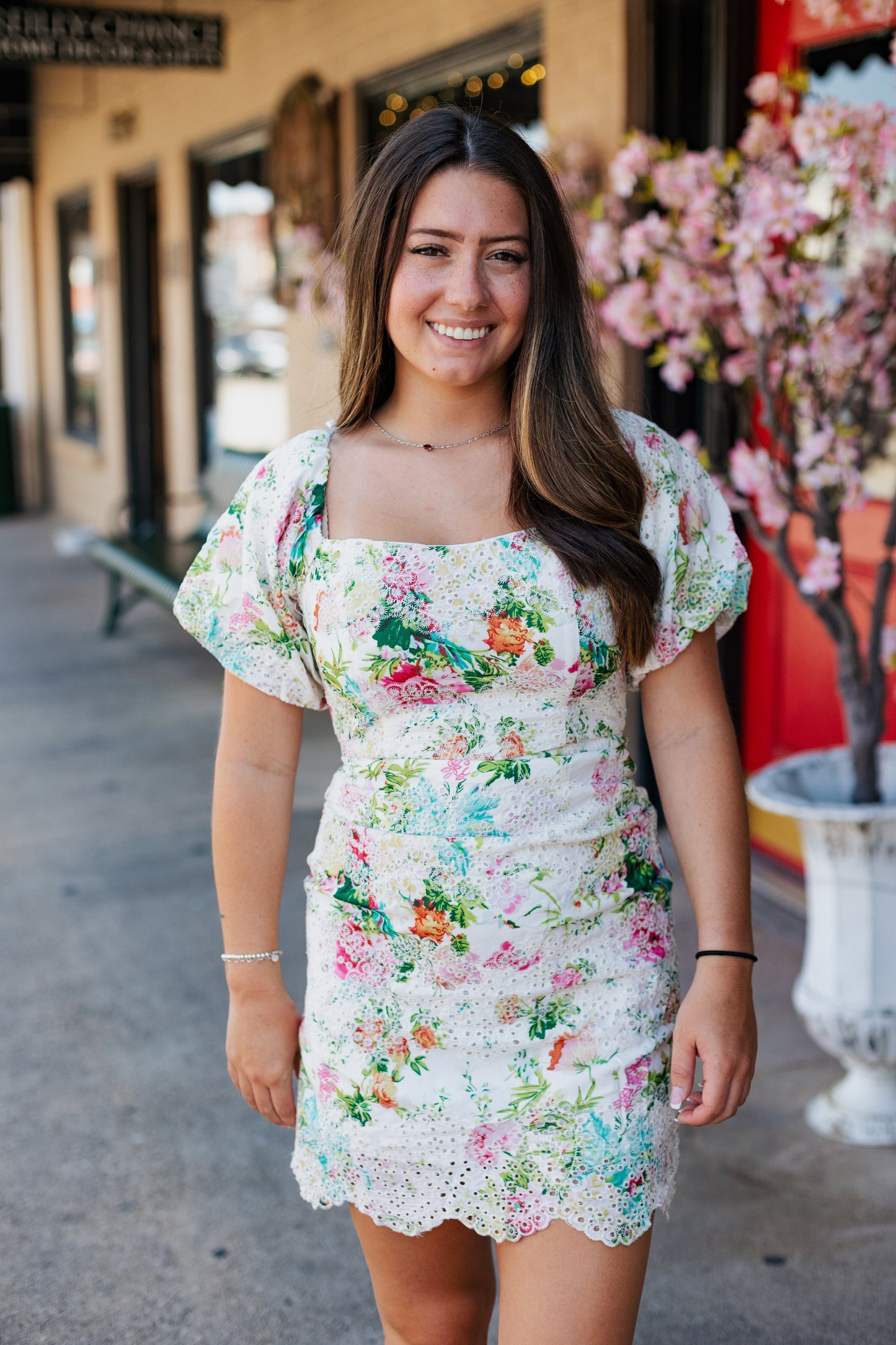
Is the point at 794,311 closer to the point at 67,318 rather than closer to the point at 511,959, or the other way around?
the point at 511,959

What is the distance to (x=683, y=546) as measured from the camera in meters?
1.71

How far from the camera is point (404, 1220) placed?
1.69m

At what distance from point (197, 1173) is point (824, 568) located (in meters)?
1.75

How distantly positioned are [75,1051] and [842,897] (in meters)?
1.82

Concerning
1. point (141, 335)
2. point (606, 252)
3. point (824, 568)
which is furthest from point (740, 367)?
point (141, 335)

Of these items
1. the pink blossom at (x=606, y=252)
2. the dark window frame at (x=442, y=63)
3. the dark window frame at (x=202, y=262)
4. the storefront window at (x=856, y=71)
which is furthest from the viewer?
the dark window frame at (x=202, y=262)

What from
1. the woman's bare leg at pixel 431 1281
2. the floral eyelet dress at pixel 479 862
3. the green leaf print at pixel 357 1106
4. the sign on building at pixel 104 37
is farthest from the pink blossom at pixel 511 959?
the sign on building at pixel 104 37

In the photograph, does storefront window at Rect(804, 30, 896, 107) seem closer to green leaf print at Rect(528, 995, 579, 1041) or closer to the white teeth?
the white teeth

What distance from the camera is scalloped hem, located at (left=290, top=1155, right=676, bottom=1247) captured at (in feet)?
5.22

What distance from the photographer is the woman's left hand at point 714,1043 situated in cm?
161

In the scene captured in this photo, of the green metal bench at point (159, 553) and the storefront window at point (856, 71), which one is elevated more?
the storefront window at point (856, 71)

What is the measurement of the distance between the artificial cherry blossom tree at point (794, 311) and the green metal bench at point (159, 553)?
A: 4.09 metres

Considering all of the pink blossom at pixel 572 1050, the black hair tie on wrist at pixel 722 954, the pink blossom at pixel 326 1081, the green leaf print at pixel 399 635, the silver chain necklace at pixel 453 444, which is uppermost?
the silver chain necklace at pixel 453 444

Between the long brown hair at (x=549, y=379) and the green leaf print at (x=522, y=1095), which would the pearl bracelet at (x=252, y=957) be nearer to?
the green leaf print at (x=522, y=1095)
